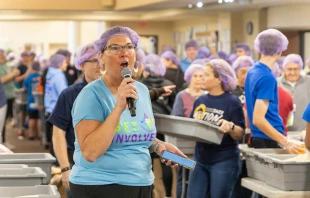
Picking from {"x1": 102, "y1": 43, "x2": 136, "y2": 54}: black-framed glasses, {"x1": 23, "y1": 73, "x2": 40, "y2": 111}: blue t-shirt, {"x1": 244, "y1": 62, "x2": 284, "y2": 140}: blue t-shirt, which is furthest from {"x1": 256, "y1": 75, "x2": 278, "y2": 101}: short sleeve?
{"x1": 23, "y1": 73, "x2": 40, "y2": 111}: blue t-shirt

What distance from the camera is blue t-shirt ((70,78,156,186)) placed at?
3539 mm

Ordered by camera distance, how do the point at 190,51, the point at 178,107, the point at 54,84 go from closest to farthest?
1. the point at 178,107
2. the point at 54,84
3. the point at 190,51

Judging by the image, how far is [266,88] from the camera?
5762 millimetres

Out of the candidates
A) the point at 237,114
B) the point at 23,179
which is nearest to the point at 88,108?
the point at 23,179

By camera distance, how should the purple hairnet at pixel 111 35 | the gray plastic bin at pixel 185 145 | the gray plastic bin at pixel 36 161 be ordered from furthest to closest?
1. the gray plastic bin at pixel 185 145
2. the gray plastic bin at pixel 36 161
3. the purple hairnet at pixel 111 35

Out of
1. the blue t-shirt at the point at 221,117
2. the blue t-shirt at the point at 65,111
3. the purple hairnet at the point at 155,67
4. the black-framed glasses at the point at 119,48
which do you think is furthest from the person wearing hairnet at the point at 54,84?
the black-framed glasses at the point at 119,48

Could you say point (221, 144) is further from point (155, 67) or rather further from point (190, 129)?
point (155, 67)

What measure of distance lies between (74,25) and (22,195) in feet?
79.2

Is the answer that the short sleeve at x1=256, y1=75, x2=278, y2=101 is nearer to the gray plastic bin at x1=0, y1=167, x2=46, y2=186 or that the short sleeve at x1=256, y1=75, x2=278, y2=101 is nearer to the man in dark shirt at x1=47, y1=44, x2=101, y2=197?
the man in dark shirt at x1=47, y1=44, x2=101, y2=197

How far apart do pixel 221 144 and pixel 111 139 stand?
2.76 m

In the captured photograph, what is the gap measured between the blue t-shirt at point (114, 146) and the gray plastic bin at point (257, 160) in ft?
6.58

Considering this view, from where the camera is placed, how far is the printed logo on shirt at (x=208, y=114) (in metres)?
6.11

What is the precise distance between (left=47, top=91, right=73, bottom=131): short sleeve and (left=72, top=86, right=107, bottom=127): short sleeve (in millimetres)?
1531

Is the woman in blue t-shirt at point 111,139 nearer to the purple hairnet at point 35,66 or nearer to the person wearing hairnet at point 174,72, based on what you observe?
the person wearing hairnet at point 174,72
